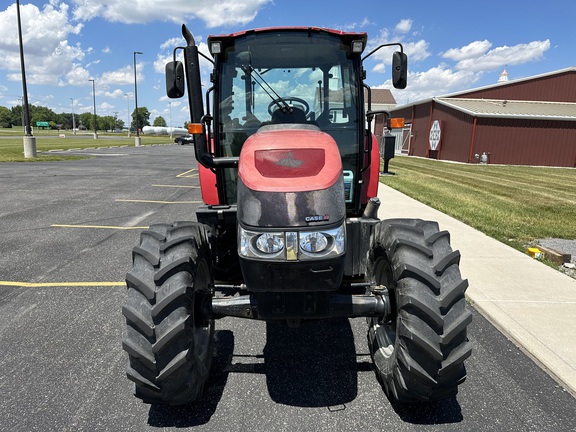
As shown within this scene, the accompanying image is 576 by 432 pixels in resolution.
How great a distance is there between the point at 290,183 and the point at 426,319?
1099mm

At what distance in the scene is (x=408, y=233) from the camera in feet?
8.61

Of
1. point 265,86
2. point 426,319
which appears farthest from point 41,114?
point 426,319

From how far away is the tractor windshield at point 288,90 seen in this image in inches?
134

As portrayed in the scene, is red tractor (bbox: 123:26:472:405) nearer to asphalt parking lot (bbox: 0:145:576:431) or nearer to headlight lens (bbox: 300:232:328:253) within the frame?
headlight lens (bbox: 300:232:328:253)

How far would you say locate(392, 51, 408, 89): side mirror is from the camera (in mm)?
3443

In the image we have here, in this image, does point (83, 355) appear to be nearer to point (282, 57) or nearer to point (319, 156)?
point (319, 156)

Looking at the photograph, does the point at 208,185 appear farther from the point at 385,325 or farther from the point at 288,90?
the point at 385,325

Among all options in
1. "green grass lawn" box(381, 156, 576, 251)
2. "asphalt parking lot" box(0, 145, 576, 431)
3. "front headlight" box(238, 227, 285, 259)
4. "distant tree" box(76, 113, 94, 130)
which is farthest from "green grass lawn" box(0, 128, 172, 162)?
"distant tree" box(76, 113, 94, 130)

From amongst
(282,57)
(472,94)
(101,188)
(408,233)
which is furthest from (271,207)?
(472,94)

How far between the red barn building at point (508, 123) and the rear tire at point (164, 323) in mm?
25294

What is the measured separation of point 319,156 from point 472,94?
32.4 metres

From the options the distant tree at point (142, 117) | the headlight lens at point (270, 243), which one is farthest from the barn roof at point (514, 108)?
the distant tree at point (142, 117)

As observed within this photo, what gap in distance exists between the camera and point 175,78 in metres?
3.07

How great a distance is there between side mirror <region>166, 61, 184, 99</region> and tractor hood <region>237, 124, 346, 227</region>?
876 millimetres
